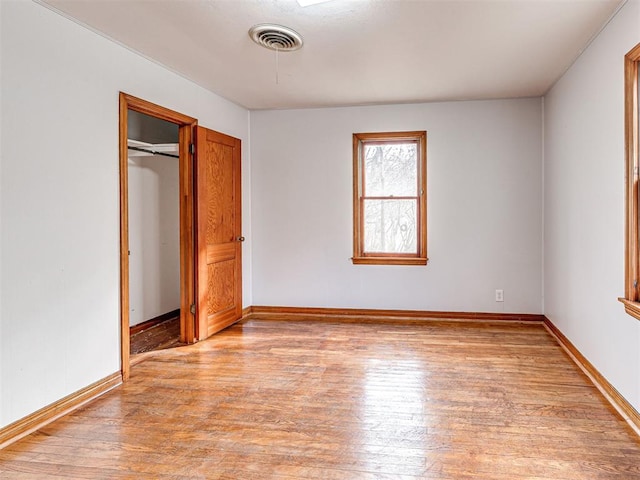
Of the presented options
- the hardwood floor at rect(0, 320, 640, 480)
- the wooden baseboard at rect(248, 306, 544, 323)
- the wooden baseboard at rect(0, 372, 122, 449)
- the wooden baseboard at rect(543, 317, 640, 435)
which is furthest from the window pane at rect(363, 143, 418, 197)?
the wooden baseboard at rect(0, 372, 122, 449)

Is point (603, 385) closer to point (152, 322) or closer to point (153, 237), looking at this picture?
point (152, 322)

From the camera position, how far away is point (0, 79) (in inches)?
93.9

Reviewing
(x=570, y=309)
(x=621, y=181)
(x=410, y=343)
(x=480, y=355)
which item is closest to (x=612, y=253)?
(x=621, y=181)

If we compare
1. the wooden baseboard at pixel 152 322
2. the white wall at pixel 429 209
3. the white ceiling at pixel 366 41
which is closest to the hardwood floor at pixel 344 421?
the wooden baseboard at pixel 152 322

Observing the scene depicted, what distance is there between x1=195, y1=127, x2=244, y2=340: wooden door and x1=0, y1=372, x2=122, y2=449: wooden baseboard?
4.02 feet

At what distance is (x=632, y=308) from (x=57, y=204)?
3.34m

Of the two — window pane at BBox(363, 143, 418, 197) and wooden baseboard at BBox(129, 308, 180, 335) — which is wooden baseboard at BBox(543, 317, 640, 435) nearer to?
window pane at BBox(363, 143, 418, 197)

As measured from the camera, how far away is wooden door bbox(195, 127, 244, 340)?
14.3 ft

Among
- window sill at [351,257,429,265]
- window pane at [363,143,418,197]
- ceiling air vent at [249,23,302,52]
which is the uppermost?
ceiling air vent at [249,23,302,52]

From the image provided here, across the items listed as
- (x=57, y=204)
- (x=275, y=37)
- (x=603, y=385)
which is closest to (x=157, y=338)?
(x=57, y=204)

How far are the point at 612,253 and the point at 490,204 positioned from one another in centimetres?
218

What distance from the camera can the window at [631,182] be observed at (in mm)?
2578

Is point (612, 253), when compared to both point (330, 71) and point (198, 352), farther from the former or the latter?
point (198, 352)

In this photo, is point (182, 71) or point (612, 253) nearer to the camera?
point (612, 253)
